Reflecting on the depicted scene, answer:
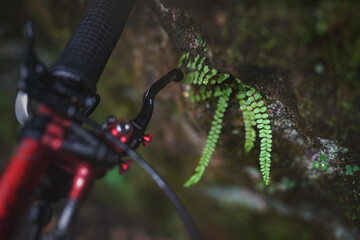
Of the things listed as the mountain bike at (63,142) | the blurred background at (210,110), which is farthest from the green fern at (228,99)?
the mountain bike at (63,142)

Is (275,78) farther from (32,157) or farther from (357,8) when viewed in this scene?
(32,157)

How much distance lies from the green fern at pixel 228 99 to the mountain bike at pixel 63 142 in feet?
2.55

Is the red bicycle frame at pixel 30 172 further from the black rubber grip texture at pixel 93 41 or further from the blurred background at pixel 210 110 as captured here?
the blurred background at pixel 210 110

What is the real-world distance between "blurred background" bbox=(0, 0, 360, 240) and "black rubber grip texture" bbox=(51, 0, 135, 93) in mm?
501

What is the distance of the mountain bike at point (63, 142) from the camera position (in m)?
1.38

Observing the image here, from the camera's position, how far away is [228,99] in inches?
87.2

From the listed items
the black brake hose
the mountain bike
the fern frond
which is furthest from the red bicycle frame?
the fern frond

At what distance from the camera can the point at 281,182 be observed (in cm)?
284

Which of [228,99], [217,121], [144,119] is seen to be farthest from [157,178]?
[228,99]

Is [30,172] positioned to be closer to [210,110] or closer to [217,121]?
[217,121]

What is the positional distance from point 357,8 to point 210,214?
3649mm

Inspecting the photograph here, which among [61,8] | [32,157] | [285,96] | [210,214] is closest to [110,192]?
[210,214]

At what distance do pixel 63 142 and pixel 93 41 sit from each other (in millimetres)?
708

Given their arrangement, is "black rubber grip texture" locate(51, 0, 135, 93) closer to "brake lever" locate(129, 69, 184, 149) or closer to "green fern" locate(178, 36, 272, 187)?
Answer: "brake lever" locate(129, 69, 184, 149)
